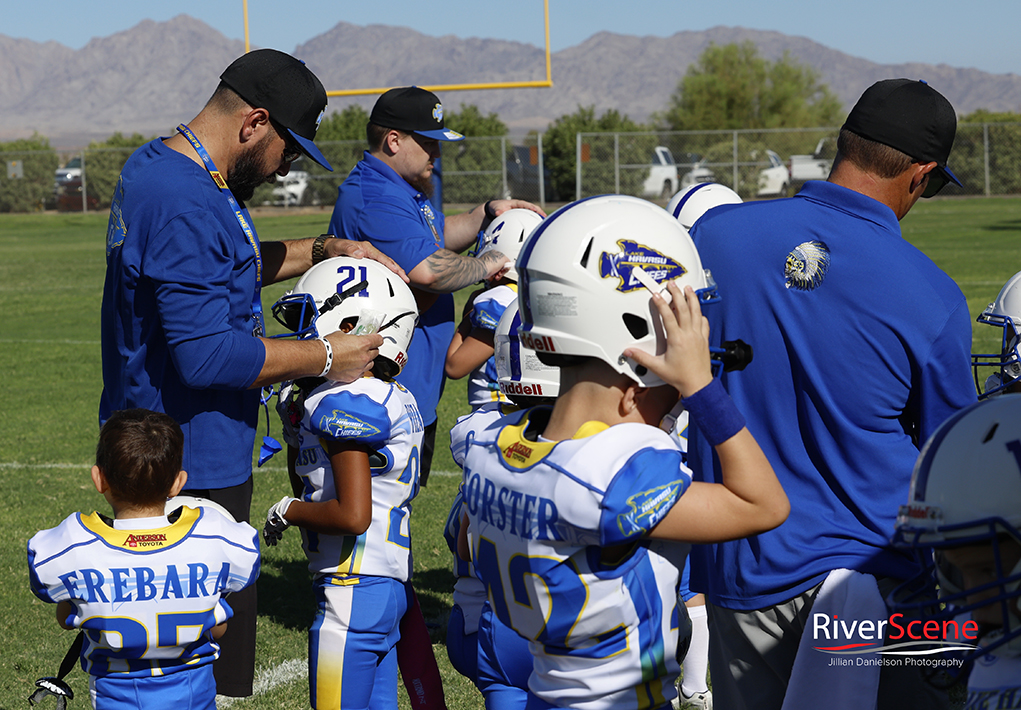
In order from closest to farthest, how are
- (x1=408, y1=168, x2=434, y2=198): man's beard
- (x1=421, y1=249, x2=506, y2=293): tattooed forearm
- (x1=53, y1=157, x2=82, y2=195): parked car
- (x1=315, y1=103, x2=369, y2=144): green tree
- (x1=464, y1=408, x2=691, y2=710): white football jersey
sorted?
(x1=464, y1=408, x2=691, y2=710): white football jersey < (x1=421, y1=249, x2=506, y2=293): tattooed forearm < (x1=408, y1=168, x2=434, y2=198): man's beard < (x1=53, y1=157, x2=82, y2=195): parked car < (x1=315, y1=103, x2=369, y2=144): green tree

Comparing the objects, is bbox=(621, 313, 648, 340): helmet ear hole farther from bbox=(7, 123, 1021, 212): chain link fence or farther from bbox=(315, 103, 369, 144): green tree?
bbox=(315, 103, 369, 144): green tree

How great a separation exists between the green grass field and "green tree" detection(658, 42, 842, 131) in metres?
36.4

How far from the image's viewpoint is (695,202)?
5.12m

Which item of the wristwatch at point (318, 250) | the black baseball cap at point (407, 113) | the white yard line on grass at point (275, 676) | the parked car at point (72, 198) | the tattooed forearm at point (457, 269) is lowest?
the white yard line on grass at point (275, 676)

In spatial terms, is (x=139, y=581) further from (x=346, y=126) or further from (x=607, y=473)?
(x=346, y=126)

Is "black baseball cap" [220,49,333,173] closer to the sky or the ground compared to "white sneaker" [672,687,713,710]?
closer to the sky

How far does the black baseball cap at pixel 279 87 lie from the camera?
3.66 metres

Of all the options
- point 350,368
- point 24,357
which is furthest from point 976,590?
point 24,357

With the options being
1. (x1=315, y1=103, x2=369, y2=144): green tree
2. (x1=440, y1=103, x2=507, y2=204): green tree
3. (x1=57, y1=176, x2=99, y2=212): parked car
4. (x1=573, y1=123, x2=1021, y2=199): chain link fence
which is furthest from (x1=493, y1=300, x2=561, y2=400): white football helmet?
(x1=315, y1=103, x2=369, y2=144): green tree

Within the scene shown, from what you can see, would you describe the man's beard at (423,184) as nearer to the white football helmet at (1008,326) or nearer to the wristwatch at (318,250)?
the wristwatch at (318,250)

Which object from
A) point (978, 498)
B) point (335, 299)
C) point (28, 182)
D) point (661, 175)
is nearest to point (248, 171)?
point (335, 299)

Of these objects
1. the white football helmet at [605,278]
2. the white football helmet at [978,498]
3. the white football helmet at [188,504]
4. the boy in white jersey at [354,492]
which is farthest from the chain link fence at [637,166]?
the white football helmet at [978,498]

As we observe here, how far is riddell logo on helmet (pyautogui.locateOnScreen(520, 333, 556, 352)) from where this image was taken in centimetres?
245

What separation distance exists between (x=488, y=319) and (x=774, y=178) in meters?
35.4
